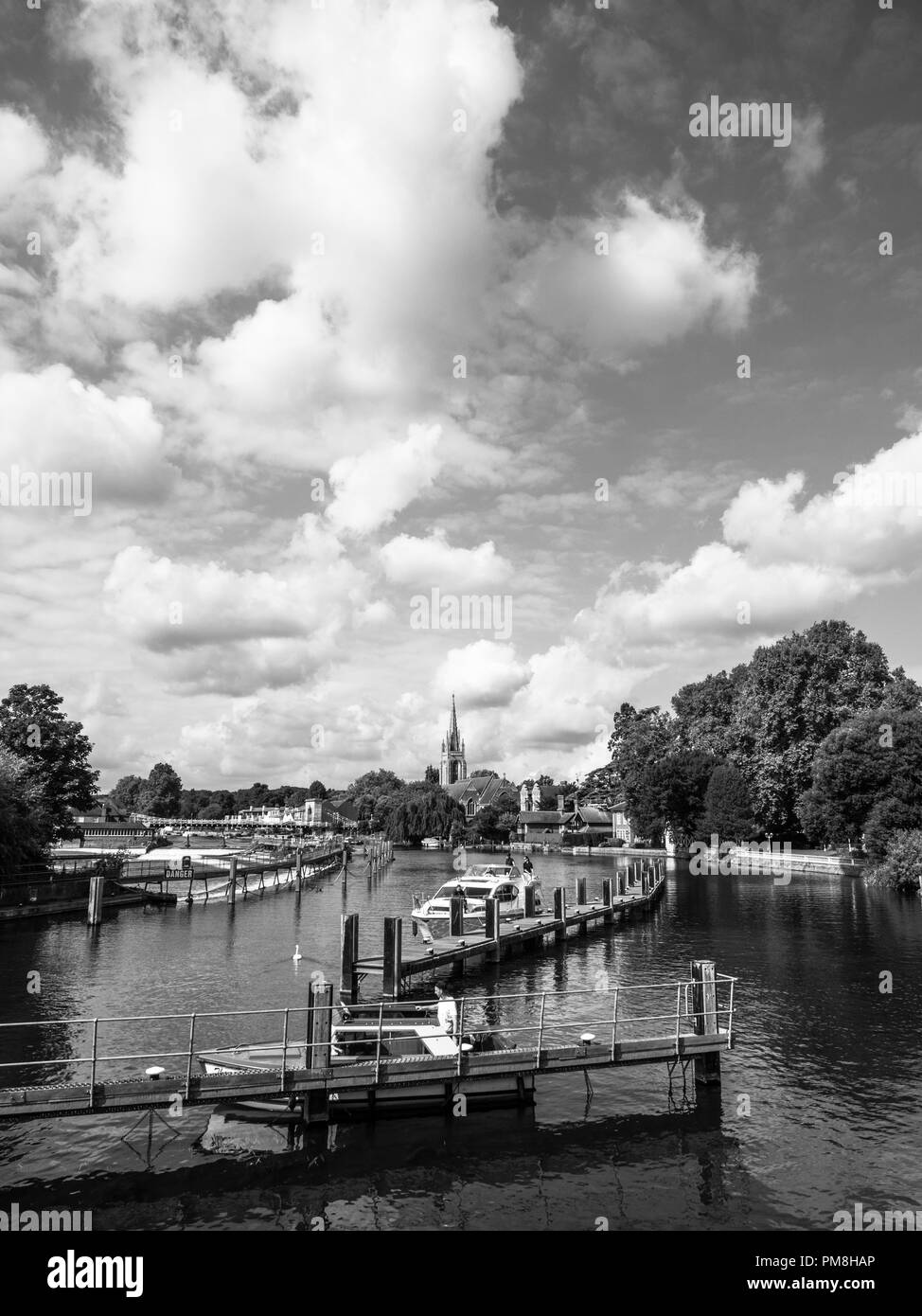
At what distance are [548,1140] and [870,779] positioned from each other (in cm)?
6298

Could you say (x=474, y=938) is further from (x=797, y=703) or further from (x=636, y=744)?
(x=636, y=744)

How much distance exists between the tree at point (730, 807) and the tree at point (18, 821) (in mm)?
70694

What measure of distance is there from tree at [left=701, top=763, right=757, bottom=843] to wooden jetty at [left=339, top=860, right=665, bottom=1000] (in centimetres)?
3798

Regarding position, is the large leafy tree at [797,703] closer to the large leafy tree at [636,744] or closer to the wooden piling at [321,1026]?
the large leafy tree at [636,744]

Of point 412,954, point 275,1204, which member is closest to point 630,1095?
point 275,1204

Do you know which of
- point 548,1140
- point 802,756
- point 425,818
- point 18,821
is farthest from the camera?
point 425,818

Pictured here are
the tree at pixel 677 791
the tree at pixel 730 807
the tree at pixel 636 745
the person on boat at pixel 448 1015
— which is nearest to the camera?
the person on boat at pixel 448 1015

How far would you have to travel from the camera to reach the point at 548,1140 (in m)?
19.0

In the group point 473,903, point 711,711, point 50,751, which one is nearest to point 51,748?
point 50,751


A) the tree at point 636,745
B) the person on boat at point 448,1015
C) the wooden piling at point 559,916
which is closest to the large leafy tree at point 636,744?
the tree at point 636,745

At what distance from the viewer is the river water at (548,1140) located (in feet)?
52.2

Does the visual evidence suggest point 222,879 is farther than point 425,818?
No
